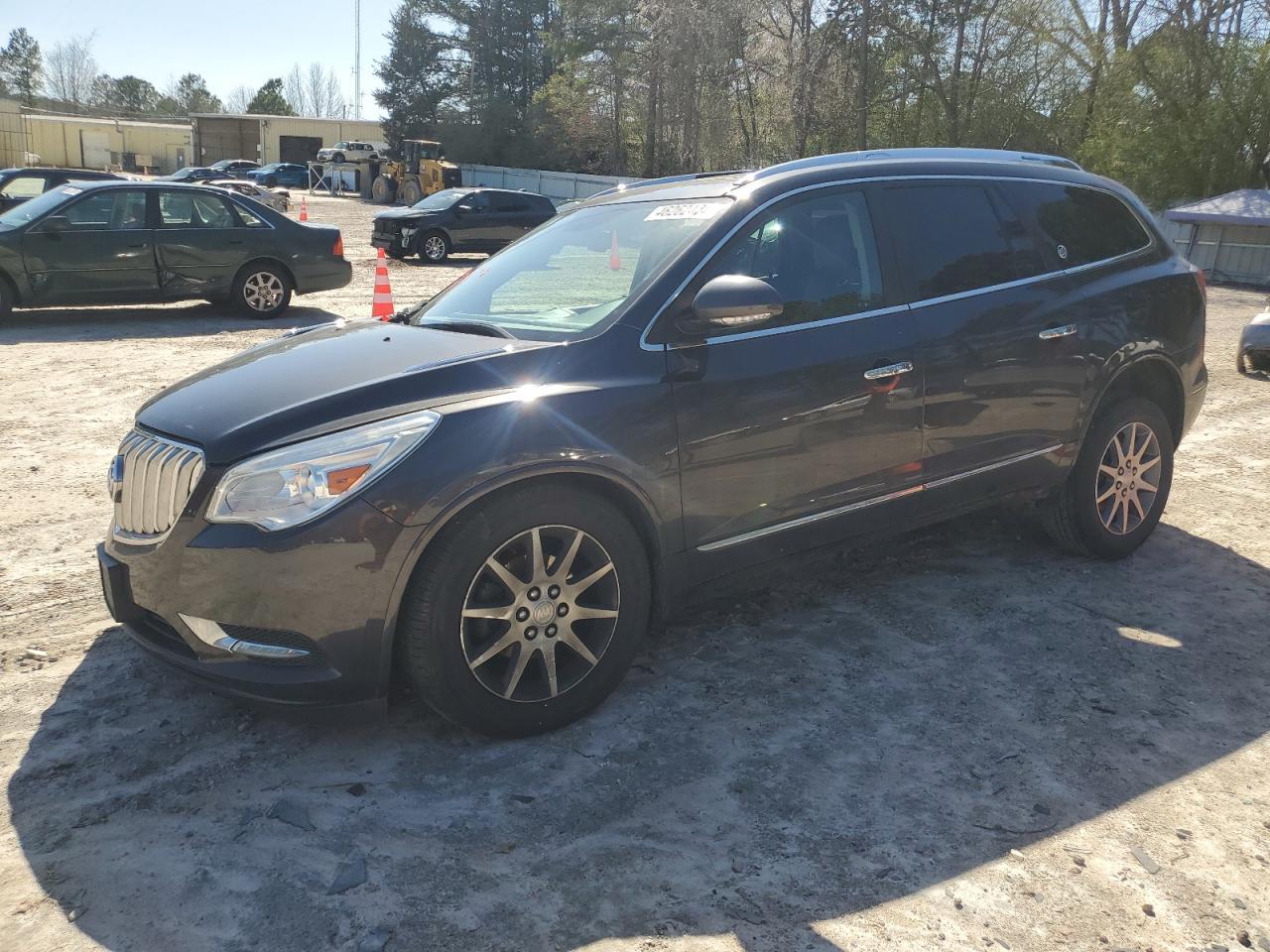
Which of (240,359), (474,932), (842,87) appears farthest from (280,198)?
(474,932)

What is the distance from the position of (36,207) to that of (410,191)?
3072cm

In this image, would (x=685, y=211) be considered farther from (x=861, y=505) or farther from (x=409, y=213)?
(x=409, y=213)

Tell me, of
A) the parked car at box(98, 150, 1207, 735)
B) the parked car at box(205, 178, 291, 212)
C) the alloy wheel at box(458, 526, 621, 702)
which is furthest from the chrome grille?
the parked car at box(205, 178, 291, 212)

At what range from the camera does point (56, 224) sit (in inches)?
436

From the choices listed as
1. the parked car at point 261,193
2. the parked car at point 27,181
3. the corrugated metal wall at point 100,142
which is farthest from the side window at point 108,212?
the corrugated metal wall at point 100,142

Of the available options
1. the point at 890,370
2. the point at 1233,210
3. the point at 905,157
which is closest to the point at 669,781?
the point at 890,370

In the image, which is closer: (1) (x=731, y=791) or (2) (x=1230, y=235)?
(1) (x=731, y=791)

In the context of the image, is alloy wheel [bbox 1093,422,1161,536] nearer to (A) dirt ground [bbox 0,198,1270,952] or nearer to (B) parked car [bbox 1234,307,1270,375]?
(A) dirt ground [bbox 0,198,1270,952]

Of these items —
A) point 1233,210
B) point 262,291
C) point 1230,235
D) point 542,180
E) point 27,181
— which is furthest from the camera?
point 542,180

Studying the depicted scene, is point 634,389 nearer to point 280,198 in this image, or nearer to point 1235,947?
point 1235,947

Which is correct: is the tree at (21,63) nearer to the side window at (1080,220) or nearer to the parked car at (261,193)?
the parked car at (261,193)

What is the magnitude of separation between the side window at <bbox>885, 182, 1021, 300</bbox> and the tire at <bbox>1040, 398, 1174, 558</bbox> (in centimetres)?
98

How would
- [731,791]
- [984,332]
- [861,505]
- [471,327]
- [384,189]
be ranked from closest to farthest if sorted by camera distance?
1. [731,791]
2. [471,327]
3. [861,505]
4. [984,332]
5. [384,189]

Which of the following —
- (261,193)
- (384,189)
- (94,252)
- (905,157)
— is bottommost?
(94,252)
